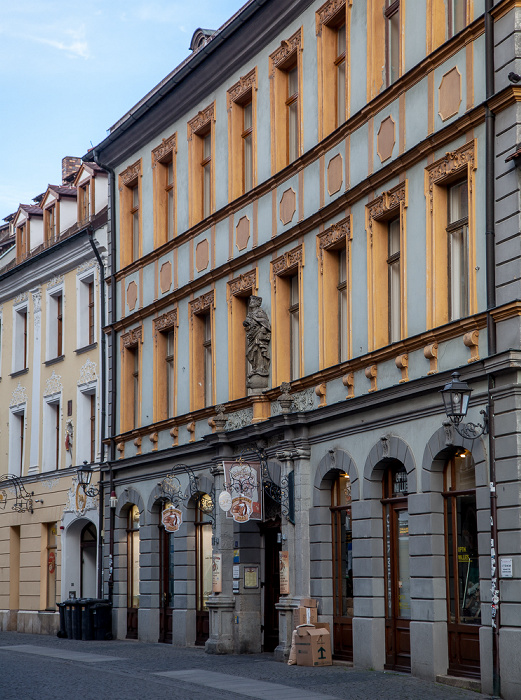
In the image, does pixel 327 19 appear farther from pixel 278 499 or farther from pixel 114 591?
pixel 114 591

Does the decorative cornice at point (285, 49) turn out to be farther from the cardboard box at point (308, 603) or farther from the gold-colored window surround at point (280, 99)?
the cardboard box at point (308, 603)

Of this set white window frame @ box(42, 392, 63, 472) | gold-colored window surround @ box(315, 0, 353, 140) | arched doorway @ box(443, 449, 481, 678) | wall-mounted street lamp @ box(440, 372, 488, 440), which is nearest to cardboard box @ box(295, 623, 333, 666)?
arched doorway @ box(443, 449, 481, 678)

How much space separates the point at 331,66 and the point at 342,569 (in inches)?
358

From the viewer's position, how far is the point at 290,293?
23703 millimetres

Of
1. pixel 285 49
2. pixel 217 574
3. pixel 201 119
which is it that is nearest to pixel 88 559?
pixel 217 574

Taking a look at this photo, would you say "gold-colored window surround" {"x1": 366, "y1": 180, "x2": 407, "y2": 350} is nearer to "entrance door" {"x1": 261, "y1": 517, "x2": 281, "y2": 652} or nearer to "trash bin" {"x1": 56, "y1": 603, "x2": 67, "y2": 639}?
"entrance door" {"x1": 261, "y1": 517, "x2": 281, "y2": 652}

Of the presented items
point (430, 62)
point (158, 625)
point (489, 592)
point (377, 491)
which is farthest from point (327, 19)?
point (158, 625)

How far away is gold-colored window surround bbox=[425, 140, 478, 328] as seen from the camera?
1738 cm

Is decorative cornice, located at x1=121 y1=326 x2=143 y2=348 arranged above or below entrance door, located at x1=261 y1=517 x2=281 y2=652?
Answer: above

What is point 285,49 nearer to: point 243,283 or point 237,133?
point 237,133

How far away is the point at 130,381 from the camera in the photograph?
3128cm

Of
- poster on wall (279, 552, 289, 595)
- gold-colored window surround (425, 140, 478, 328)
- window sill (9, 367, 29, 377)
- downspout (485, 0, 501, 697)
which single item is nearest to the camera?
downspout (485, 0, 501, 697)

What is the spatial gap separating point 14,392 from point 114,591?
10.9 metres

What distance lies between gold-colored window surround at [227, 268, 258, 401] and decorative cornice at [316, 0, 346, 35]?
5443 millimetres
